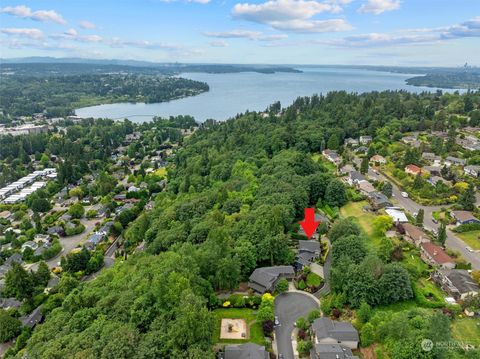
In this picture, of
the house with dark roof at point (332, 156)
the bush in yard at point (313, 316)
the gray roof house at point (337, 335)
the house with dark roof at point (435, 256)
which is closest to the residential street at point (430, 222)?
the house with dark roof at point (435, 256)

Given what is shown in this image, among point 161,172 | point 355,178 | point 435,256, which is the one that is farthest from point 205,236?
point 161,172

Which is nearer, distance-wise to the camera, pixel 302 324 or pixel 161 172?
pixel 302 324

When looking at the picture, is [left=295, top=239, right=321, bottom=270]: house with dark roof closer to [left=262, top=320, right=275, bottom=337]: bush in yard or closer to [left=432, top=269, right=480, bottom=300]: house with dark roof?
[left=262, top=320, right=275, bottom=337]: bush in yard

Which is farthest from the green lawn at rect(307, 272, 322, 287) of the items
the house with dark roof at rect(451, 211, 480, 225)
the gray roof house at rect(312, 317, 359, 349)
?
the house with dark roof at rect(451, 211, 480, 225)

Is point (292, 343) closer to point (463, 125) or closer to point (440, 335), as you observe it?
point (440, 335)

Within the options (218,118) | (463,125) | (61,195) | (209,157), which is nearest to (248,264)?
(209,157)

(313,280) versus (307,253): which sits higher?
(307,253)

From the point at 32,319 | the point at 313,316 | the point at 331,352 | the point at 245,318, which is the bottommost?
the point at 32,319

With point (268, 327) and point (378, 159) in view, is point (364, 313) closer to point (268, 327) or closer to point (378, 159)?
point (268, 327)
